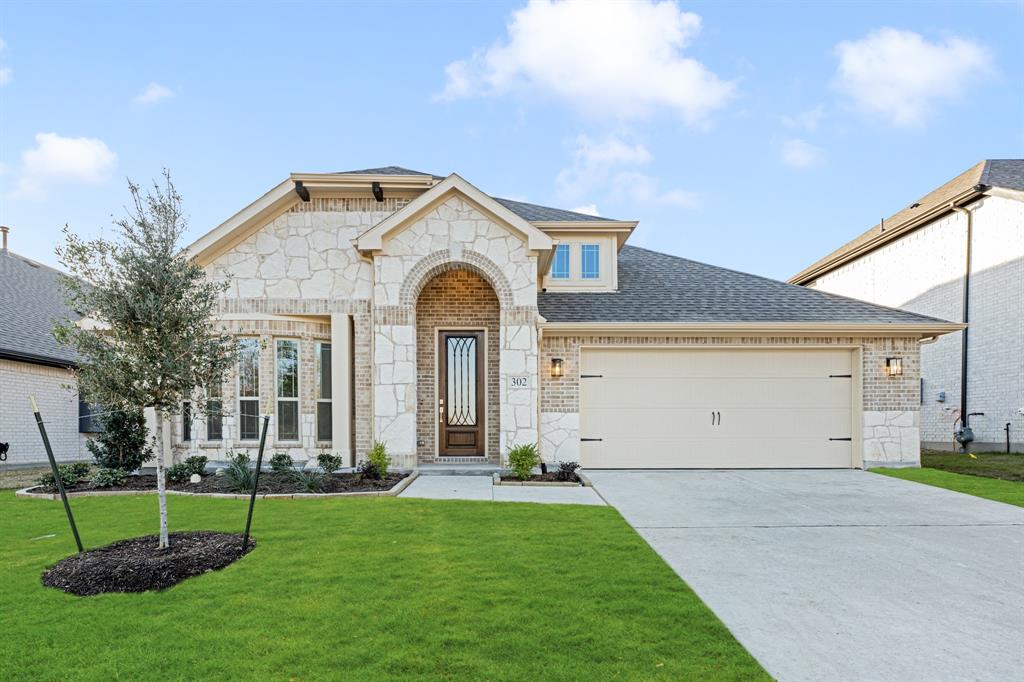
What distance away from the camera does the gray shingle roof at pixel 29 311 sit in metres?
14.4

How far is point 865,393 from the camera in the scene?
11.4 m

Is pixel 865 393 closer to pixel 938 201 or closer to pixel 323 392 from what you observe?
pixel 938 201

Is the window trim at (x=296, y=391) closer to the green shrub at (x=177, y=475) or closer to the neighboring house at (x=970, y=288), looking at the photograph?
the green shrub at (x=177, y=475)

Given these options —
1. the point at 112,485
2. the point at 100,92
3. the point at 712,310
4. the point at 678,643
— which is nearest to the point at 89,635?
the point at 678,643

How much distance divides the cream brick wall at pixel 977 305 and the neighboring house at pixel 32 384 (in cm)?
2179

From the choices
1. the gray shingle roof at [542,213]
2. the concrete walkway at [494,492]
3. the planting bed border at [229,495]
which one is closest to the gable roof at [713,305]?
the gray shingle roof at [542,213]

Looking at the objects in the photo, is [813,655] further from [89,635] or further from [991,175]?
[991,175]

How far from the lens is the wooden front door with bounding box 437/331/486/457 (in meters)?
11.8

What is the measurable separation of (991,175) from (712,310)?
1028cm

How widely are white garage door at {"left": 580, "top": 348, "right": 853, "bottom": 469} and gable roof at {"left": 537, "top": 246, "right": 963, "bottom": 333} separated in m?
0.68

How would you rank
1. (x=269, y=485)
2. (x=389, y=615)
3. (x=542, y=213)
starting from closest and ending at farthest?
(x=389, y=615) → (x=269, y=485) → (x=542, y=213)

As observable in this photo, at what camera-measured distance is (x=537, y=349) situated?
420 inches

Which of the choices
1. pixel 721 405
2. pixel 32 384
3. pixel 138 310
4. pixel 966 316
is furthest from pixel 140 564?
pixel 966 316

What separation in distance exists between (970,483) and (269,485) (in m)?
11.5
